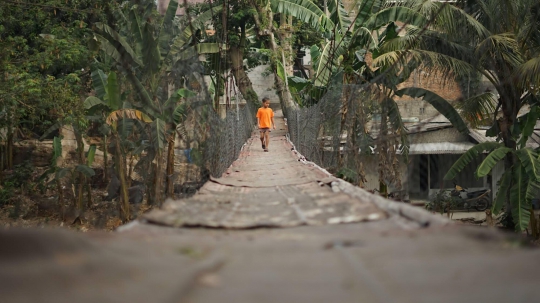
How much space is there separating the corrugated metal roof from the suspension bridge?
1058cm

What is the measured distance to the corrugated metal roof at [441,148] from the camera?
13.3 meters

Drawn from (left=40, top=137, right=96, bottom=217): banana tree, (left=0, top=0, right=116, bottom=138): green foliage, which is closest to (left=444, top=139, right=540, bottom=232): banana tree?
(left=40, top=137, right=96, bottom=217): banana tree

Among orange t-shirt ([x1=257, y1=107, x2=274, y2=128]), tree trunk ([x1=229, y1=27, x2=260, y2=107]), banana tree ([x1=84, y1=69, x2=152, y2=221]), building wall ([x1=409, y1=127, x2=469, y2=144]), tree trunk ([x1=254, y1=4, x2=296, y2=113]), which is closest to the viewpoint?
banana tree ([x1=84, y1=69, x2=152, y2=221])

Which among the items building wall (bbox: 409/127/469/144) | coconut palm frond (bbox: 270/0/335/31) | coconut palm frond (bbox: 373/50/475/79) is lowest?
building wall (bbox: 409/127/469/144)

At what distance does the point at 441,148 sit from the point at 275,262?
11832 mm

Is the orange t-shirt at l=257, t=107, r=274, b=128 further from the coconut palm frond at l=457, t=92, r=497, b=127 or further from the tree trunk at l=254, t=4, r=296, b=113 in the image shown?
the tree trunk at l=254, t=4, r=296, b=113

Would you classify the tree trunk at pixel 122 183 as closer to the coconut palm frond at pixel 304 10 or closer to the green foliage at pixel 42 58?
the green foliage at pixel 42 58

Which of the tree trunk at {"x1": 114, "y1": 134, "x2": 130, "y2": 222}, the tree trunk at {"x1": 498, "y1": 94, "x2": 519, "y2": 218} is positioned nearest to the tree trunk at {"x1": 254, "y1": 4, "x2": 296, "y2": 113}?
the tree trunk at {"x1": 114, "y1": 134, "x2": 130, "y2": 222}

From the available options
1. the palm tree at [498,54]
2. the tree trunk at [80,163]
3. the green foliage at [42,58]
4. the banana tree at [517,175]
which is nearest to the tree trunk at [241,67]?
the green foliage at [42,58]

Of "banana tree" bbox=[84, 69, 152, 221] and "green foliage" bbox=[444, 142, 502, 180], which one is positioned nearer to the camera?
"banana tree" bbox=[84, 69, 152, 221]

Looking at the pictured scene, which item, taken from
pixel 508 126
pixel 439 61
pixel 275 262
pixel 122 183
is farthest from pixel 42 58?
pixel 275 262

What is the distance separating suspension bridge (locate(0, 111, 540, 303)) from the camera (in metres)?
1.86

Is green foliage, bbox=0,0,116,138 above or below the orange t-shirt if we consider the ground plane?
above

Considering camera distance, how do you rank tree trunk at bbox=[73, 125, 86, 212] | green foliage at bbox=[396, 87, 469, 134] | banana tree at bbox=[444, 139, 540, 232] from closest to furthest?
1. green foliage at bbox=[396, 87, 469, 134]
2. banana tree at bbox=[444, 139, 540, 232]
3. tree trunk at bbox=[73, 125, 86, 212]
